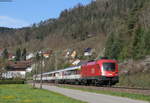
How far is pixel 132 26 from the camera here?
248ft

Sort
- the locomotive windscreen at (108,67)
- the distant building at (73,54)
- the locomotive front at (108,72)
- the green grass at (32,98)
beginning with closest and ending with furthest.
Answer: the green grass at (32,98) < the locomotive front at (108,72) < the locomotive windscreen at (108,67) < the distant building at (73,54)

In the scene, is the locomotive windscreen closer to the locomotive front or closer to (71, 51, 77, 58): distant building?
the locomotive front

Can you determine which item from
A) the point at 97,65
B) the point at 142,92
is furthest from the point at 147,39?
the point at 142,92

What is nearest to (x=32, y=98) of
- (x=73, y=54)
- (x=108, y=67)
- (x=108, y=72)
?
(x=108, y=72)

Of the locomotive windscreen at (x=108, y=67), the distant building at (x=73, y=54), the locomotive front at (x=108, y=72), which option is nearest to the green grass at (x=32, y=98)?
the locomotive front at (x=108, y=72)

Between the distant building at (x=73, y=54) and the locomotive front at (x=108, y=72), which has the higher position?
the distant building at (x=73, y=54)

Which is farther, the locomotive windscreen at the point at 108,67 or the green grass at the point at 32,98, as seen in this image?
the locomotive windscreen at the point at 108,67

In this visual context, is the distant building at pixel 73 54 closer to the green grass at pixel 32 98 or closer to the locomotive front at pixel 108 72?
the locomotive front at pixel 108 72

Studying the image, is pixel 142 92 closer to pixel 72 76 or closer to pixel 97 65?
pixel 97 65

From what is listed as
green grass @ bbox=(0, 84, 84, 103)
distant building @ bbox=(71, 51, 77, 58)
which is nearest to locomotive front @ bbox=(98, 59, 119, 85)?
green grass @ bbox=(0, 84, 84, 103)

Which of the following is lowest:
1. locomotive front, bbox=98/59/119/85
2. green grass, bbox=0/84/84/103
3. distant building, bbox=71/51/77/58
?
green grass, bbox=0/84/84/103

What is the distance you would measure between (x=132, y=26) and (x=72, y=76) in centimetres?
2304

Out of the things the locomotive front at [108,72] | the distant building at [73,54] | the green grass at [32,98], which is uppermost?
the distant building at [73,54]

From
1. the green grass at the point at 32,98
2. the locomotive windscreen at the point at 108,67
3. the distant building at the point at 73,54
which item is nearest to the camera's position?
the green grass at the point at 32,98
